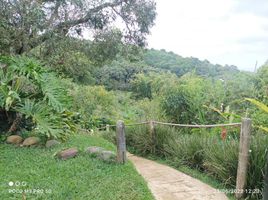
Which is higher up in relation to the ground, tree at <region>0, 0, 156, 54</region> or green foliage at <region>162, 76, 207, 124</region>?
tree at <region>0, 0, 156, 54</region>

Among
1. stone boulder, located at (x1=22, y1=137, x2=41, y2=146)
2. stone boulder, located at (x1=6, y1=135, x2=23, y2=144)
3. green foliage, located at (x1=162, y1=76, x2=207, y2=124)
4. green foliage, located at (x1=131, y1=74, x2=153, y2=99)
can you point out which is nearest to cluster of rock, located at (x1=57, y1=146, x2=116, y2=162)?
stone boulder, located at (x1=22, y1=137, x2=41, y2=146)

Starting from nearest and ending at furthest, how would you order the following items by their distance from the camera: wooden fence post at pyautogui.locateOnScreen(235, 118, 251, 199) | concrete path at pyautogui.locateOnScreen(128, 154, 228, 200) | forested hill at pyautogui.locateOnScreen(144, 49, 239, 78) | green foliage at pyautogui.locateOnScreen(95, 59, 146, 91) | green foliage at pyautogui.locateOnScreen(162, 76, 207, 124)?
wooden fence post at pyautogui.locateOnScreen(235, 118, 251, 199) < concrete path at pyautogui.locateOnScreen(128, 154, 228, 200) < green foliage at pyautogui.locateOnScreen(162, 76, 207, 124) < forested hill at pyautogui.locateOnScreen(144, 49, 239, 78) < green foliage at pyautogui.locateOnScreen(95, 59, 146, 91)

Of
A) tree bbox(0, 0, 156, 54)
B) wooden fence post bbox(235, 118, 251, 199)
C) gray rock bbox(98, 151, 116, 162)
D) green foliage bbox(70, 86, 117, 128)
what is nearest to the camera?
wooden fence post bbox(235, 118, 251, 199)

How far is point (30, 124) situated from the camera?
6609 millimetres

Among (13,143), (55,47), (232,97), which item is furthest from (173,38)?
(13,143)

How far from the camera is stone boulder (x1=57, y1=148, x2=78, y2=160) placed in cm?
508

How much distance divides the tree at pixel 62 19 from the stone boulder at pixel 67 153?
280cm

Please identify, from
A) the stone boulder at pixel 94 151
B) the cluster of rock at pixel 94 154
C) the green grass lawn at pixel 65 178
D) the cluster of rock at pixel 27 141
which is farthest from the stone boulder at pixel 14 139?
the stone boulder at pixel 94 151

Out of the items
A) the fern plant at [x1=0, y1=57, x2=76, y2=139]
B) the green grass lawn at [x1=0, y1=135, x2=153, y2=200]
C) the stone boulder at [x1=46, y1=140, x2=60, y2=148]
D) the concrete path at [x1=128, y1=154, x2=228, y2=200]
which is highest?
the fern plant at [x1=0, y1=57, x2=76, y2=139]

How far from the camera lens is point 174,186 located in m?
4.66

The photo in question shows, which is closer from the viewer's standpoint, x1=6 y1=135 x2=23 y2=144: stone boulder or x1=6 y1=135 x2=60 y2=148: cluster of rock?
x1=6 y1=135 x2=60 y2=148: cluster of rock

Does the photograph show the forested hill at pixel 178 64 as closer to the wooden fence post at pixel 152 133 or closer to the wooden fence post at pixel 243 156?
the wooden fence post at pixel 152 133

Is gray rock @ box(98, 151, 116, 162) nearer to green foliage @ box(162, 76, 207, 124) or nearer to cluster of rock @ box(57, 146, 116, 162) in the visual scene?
cluster of rock @ box(57, 146, 116, 162)

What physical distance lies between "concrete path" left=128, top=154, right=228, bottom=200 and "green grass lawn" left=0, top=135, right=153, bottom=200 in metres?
0.32
